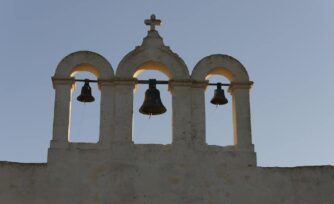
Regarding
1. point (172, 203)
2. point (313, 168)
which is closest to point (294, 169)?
point (313, 168)

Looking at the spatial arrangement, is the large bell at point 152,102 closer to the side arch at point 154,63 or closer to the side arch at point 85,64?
the side arch at point 154,63

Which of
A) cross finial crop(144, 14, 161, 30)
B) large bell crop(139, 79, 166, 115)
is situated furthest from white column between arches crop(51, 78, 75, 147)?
cross finial crop(144, 14, 161, 30)

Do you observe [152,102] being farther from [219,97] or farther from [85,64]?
[85,64]

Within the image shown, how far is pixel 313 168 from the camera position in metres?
12.0

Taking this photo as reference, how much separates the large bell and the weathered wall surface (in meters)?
0.83

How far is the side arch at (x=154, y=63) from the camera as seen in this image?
1255 cm

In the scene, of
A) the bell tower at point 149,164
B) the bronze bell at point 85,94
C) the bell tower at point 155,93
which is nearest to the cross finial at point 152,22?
the bell tower at point 155,93

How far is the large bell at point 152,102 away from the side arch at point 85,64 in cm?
72

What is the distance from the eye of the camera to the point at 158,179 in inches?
464

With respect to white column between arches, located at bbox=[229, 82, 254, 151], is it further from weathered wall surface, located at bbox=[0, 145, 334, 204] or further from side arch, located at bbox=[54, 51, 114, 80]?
side arch, located at bbox=[54, 51, 114, 80]

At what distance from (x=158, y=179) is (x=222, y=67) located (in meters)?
2.30

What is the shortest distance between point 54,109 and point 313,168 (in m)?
4.35

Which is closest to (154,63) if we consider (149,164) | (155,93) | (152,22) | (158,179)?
(155,93)

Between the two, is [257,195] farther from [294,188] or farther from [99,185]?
[99,185]
